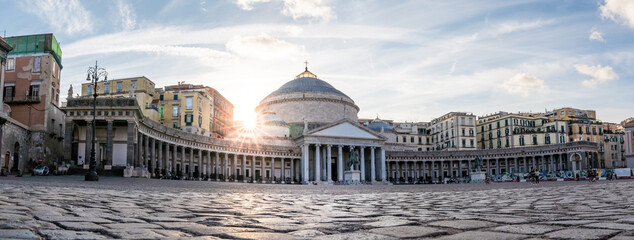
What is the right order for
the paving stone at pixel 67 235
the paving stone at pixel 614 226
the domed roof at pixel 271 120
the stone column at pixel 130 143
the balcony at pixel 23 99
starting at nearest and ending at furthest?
the paving stone at pixel 67 235 → the paving stone at pixel 614 226 → the stone column at pixel 130 143 → the balcony at pixel 23 99 → the domed roof at pixel 271 120

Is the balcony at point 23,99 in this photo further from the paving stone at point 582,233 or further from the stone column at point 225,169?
the paving stone at point 582,233

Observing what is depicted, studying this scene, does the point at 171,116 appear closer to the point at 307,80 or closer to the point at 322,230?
the point at 307,80

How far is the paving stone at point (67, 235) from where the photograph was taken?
13.8ft

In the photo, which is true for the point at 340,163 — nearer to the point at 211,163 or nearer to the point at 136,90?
the point at 211,163

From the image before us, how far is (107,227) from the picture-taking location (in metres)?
5.01

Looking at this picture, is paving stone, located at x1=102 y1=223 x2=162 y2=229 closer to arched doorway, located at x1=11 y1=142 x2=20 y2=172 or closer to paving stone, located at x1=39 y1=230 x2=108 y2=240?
paving stone, located at x1=39 y1=230 x2=108 y2=240

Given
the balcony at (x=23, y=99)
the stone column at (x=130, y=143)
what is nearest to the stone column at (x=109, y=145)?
the stone column at (x=130, y=143)

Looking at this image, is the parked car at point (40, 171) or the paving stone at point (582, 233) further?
the parked car at point (40, 171)

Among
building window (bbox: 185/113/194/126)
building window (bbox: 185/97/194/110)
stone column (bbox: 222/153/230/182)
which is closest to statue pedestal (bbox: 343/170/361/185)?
stone column (bbox: 222/153/230/182)

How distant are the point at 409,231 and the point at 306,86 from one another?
81.9 m

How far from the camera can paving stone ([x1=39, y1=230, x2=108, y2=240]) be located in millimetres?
4198

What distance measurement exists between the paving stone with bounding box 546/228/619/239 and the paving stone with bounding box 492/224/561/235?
6.6 inches

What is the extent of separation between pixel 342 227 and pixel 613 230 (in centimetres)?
273

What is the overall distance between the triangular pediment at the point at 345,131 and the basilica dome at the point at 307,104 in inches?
362
